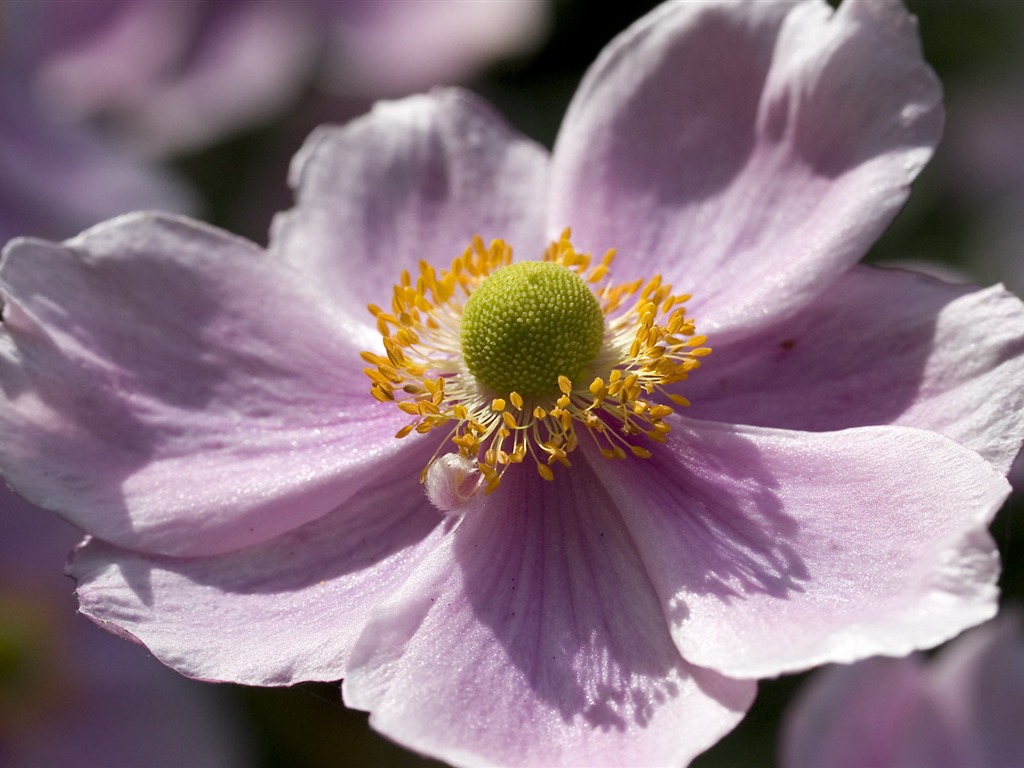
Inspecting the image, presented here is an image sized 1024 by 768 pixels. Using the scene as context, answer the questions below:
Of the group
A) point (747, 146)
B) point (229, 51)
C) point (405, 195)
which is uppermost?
point (229, 51)

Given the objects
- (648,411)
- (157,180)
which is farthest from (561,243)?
(157,180)

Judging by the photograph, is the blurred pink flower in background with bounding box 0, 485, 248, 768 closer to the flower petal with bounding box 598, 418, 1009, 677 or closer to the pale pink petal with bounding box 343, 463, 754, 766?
the pale pink petal with bounding box 343, 463, 754, 766

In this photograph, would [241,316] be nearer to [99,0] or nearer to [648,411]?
[648,411]

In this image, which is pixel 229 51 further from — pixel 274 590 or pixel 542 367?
pixel 274 590

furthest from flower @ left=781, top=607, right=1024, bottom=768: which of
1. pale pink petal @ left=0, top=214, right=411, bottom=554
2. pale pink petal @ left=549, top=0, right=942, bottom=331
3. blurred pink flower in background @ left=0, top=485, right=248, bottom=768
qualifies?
blurred pink flower in background @ left=0, top=485, right=248, bottom=768

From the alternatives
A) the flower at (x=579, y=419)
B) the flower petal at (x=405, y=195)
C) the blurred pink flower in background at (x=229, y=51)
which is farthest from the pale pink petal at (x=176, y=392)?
the blurred pink flower in background at (x=229, y=51)

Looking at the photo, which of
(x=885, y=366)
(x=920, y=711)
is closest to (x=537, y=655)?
(x=885, y=366)

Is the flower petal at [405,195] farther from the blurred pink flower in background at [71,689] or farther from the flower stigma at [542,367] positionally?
the blurred pink flower in background at [71,689]
